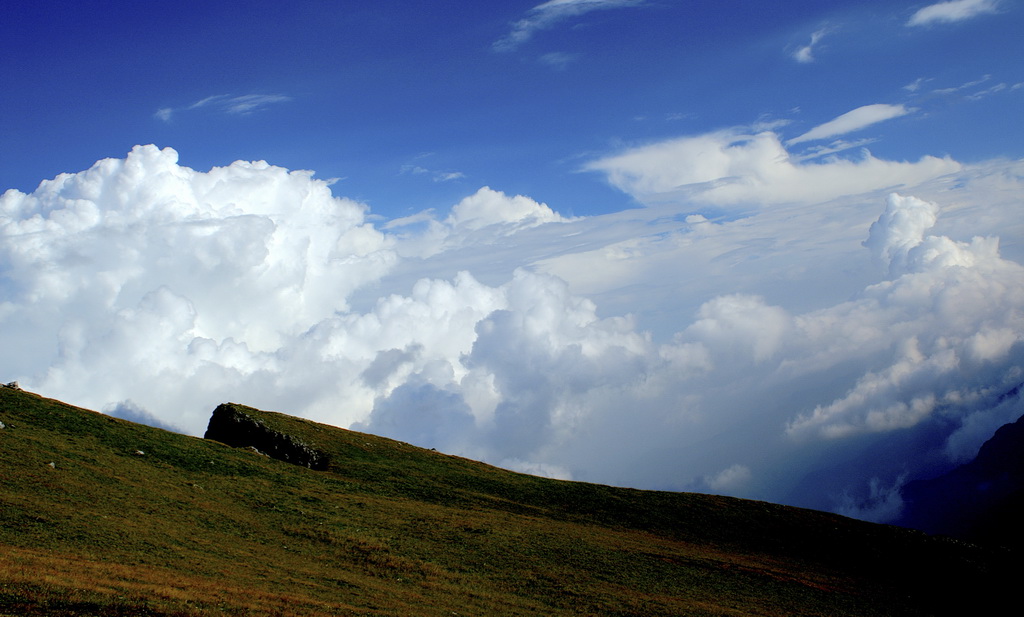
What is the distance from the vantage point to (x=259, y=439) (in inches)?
2990

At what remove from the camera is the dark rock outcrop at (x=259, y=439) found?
74.3m

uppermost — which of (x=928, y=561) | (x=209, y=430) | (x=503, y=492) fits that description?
(x=209, y=430)

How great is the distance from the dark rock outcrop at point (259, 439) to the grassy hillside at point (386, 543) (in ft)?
10.1

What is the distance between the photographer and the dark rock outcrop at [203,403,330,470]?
244 feet

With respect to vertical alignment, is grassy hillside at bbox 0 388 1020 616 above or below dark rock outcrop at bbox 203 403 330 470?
below

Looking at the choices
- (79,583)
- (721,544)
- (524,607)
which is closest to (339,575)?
(524,607)

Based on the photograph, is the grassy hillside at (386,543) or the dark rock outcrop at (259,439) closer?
the grassy hillside at (386,543)

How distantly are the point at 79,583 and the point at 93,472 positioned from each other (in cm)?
2643

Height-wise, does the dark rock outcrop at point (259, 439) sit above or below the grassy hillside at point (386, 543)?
above

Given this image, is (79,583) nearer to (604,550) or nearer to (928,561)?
(604,550)

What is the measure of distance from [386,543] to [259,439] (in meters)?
34.1

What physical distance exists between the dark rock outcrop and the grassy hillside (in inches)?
122

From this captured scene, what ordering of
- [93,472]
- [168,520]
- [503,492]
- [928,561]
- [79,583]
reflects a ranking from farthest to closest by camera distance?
[503,492] → [928,561] → [93,472] → [168,520] → [79,583]

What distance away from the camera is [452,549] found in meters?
51.3
